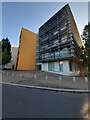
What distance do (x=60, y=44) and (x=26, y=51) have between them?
37.5 feet

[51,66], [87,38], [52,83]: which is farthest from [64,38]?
→ [52,83]

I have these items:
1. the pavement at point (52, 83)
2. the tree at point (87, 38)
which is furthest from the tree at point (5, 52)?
the tree at point (87, 38)

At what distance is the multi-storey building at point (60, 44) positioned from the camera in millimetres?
26547

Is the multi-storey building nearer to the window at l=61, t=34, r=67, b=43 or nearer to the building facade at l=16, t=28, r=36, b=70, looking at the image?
the window at l=61, t=34, r=67, b=43

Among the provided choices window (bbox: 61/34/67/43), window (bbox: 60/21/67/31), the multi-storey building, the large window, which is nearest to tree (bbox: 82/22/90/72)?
the multi-storey building

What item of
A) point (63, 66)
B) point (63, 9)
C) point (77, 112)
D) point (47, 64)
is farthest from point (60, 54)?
point (77, 112)

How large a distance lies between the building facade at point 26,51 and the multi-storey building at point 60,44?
2.81 m

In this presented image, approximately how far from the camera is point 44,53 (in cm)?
3588

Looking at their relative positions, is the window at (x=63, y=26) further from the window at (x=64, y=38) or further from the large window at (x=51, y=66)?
A: the large window at (x=51, y=66)

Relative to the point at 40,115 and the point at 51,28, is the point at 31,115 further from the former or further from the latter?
the point at 51,28

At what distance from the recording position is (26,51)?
115 ft

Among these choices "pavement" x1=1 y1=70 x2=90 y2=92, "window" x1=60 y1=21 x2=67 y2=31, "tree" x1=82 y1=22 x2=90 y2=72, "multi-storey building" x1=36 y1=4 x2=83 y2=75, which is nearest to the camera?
"pavement" x1=1 y1=70 x2=90 y2=92

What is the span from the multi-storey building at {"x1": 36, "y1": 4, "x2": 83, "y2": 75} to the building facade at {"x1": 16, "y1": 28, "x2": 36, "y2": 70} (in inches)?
111

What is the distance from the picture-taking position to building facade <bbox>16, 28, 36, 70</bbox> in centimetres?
3286
